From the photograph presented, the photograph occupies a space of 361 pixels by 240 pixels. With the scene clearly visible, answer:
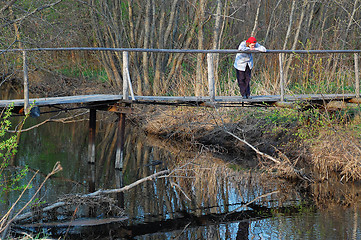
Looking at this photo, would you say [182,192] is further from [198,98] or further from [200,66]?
[200,66]

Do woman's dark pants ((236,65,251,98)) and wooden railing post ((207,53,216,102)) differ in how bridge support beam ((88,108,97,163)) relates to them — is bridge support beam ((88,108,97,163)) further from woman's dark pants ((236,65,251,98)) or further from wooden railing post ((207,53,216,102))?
woman's dark pants ((236,65,251,98))

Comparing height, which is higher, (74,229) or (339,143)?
(339,143)

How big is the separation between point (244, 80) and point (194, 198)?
286cm

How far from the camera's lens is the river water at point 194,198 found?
25.1 feet

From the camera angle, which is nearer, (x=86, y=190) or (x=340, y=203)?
(x=340, y=203)

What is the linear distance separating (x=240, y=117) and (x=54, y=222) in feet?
23.5

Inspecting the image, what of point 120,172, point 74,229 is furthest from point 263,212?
point 120,172

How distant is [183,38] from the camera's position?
18.3 m

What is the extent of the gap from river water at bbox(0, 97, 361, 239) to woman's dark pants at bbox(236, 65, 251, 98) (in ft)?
6.03

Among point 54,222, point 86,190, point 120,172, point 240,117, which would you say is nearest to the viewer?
point 54,222

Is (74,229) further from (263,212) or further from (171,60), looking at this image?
(171,60)

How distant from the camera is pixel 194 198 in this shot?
30.9ft

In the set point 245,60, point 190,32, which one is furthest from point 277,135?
point 190,32

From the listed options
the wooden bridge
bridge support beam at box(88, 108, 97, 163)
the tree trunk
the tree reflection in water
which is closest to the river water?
the tree reflection in water
